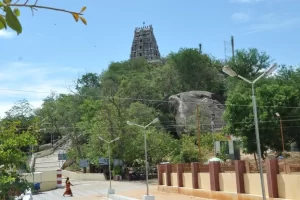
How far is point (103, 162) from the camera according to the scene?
4112 centimetres

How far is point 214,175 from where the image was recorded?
22.7m

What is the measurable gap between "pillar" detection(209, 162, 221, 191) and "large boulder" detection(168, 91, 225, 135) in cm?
2778

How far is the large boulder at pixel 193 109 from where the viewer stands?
52000mm

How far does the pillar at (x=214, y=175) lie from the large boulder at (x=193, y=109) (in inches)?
1094

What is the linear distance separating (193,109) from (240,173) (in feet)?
113

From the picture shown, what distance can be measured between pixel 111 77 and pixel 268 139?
37.1 meters

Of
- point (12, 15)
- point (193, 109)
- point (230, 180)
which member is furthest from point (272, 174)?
point (193, 109)

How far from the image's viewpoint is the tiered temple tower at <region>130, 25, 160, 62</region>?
323ft

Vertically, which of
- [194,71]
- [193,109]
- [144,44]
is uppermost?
[144,44]

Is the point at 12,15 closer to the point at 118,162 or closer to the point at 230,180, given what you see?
the point at 230,180

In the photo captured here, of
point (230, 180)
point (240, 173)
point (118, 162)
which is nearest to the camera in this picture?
point (240, 173)

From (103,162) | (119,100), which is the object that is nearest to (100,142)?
(103,162)

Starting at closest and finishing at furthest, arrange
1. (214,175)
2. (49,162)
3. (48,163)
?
1. (214,175)
2. (48,163)
3. (49,162)

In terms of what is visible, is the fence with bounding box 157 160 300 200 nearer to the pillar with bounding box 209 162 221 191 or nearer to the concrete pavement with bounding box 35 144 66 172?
the pillar with bounding box 209 162 221 191
